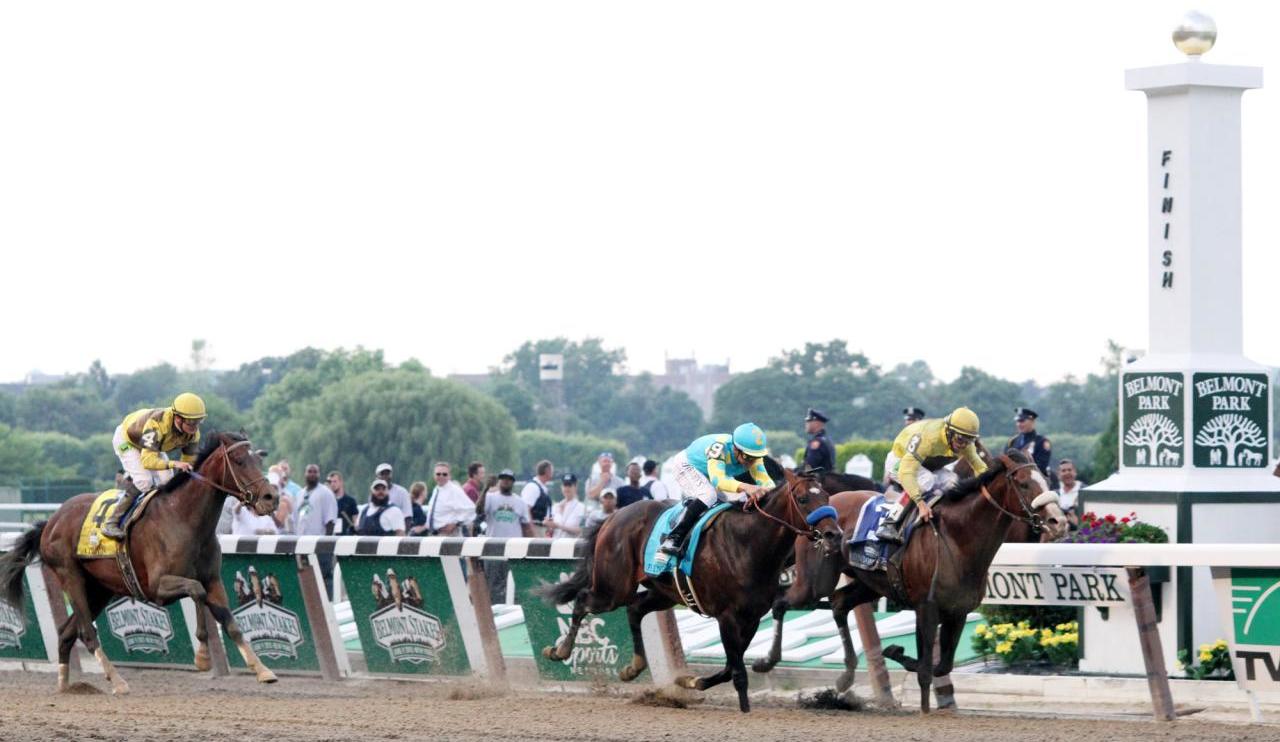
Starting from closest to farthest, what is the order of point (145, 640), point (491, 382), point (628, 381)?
1. point (145, 640)
2. point (491, 382)
3. point (628, 381)

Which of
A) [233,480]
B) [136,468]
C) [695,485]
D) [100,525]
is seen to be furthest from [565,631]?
[100,525]

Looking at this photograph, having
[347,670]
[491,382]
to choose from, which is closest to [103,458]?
[491,382]

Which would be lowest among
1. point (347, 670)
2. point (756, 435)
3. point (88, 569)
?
point (347, 670)

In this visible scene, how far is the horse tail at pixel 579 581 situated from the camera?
35.0 ft

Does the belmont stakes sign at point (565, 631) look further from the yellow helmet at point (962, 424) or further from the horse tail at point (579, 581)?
the yellow helmet at point (962, 424)

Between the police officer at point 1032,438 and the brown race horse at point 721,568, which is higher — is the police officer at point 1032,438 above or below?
above

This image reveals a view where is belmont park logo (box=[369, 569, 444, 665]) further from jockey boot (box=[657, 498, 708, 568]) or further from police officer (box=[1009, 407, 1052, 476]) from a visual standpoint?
police officer (box=[1009, 407, 1052, 476])


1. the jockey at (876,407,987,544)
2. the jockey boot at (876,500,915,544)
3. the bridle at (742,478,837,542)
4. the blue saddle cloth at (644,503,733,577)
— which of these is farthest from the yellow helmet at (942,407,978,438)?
the blue saddle cloth at (644,503,733,577)

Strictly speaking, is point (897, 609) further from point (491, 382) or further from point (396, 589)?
point (491, 382)

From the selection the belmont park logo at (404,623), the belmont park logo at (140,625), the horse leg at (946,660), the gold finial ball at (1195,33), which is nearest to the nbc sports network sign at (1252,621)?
the horse leg at (946,660)

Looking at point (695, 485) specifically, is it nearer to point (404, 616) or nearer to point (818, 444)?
point (404, 616)

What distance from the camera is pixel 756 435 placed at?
10039 millimetres

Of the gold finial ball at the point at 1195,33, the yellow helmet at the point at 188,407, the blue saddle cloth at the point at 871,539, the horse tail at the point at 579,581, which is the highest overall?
the gold finial ball at the point at 1195,33

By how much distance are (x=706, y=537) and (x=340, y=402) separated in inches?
2686
